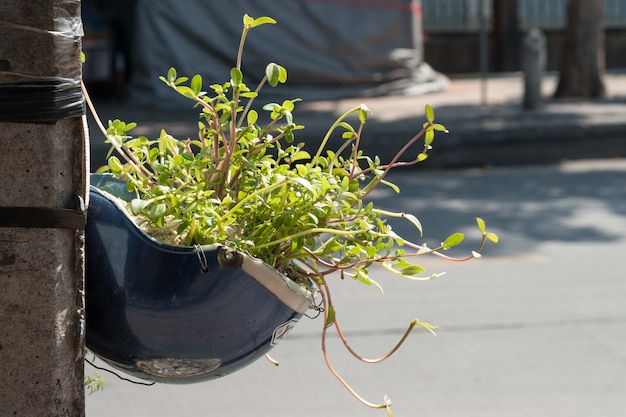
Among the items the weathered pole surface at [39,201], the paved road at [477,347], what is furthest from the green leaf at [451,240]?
the paved road at [477,347]

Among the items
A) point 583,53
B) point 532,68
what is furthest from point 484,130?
point 583,53

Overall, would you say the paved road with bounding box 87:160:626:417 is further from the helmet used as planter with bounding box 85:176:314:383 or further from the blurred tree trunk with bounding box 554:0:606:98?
the blurred tree trunk with bounding box 554:0:606:98

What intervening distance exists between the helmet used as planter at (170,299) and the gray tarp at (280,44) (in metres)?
13.3

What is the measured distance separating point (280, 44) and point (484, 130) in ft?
14.6

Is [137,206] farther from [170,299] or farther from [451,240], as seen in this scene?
[451,240]

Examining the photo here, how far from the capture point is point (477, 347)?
17.4 ft

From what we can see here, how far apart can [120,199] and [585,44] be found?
44.2ft

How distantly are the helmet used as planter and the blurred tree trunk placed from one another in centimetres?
1355

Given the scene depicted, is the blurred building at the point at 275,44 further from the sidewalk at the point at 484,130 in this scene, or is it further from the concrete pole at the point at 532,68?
the concrete pole at the point at 532,68

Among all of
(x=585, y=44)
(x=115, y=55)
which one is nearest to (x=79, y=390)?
Result: (x=585, y=44)

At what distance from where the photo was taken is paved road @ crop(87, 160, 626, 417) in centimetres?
459

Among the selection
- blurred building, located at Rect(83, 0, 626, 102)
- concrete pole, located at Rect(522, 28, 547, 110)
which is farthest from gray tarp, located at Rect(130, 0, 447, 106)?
concrete pole, located at Rect(522, 28, 547, 110)

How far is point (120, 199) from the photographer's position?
6.11ft

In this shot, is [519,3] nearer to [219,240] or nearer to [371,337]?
[371,337]
